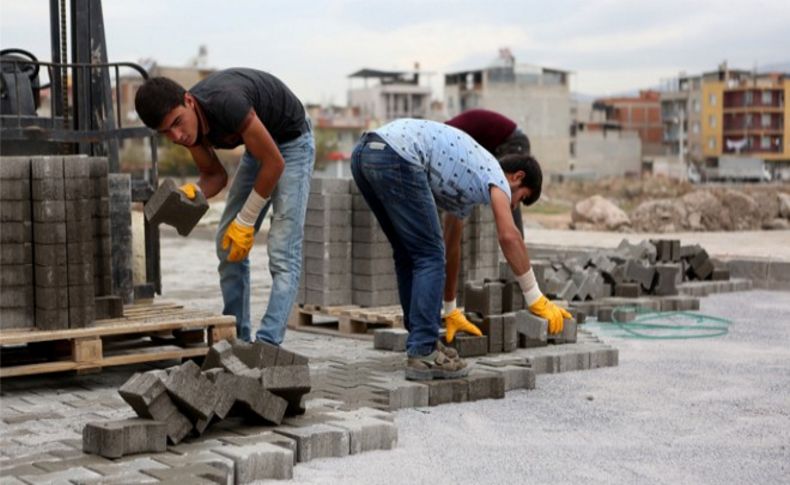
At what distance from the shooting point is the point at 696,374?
22.3ft

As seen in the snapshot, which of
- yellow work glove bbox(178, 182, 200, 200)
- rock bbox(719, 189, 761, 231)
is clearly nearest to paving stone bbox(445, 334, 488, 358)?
yellow work glove bbox(178, 182, 200, 200)

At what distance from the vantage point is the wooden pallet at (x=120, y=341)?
579cm

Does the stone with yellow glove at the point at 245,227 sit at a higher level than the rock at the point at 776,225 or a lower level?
higher

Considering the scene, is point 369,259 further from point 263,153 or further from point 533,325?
point 263,153

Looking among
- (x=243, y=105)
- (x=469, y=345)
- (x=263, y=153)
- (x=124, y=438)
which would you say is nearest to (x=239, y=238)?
(x=263, y=153)

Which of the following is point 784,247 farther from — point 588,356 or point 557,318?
point 557,318

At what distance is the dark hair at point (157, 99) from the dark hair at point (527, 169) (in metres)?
1.81

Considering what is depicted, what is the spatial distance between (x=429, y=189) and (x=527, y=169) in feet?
1.80

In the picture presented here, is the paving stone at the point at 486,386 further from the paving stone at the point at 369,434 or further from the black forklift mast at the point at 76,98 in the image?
the black forklift mast at the point at 76,98

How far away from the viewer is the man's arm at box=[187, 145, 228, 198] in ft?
18.6

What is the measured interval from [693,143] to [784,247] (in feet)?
246

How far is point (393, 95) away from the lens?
88.5m

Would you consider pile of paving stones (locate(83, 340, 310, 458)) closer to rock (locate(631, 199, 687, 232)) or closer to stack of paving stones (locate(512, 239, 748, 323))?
stack of paving stones (locate(512, 239, 748, 323))

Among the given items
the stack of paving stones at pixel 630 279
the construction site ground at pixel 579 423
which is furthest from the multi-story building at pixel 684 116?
the construction site ground at pixel 579 423
